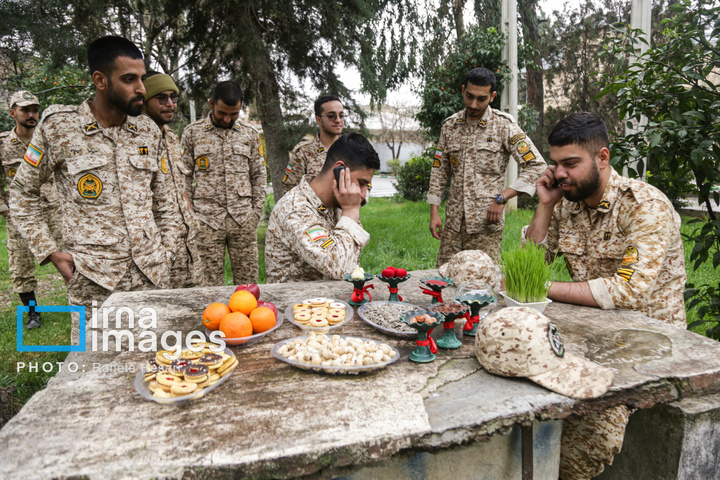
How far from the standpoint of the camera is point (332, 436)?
125cm

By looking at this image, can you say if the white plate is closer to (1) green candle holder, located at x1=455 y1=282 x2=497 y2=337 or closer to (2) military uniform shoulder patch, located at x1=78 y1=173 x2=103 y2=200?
(1) green candle holder, located at x1=455 y1=282 x2=497 y2=337

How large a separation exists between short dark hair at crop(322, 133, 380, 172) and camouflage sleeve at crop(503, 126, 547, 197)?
1.56 meters

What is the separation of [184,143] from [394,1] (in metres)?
3.55

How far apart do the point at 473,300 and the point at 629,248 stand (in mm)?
916

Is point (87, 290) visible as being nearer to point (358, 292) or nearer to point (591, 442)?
point (358, 292)

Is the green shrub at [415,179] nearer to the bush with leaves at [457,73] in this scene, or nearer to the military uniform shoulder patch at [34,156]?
the bush with leaves at [457,73]

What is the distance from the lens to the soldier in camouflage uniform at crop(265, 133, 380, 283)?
2.49 m

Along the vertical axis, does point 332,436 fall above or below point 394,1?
below

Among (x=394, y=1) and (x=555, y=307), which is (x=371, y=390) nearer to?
(x=555, y=307)

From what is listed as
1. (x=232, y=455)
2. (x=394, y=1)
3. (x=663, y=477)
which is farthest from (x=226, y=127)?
(x=663, y=477)

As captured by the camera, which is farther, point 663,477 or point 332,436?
point 663,477

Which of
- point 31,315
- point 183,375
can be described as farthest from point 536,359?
point 31,315

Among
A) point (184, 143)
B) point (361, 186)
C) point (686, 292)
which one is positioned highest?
point (184, 143)

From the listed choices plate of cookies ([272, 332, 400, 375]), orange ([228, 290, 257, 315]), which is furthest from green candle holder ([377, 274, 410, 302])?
orange ([228, 290, 257, 315])
